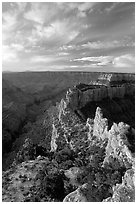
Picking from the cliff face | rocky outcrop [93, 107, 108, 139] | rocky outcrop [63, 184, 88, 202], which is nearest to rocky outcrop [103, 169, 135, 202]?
the cliff face

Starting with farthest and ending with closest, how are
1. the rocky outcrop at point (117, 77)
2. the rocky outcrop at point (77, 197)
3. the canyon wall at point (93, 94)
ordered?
the rocky outcrop at point (117, 77), the canyon wall at point (93, 94), the rocky outcrop at point (77, 197)

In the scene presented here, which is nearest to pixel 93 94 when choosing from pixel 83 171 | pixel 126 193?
pixel 83 171

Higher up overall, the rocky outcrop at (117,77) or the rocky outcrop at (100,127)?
the rocky outcrop at (117,77)

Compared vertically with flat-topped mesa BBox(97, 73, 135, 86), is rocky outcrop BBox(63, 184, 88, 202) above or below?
below

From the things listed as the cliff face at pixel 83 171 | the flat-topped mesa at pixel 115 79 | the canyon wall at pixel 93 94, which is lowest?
the cliff face at pixel 83 171

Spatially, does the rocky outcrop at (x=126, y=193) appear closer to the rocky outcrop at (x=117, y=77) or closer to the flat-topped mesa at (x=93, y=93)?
the flat-topped mesa at (x=93, y=93)

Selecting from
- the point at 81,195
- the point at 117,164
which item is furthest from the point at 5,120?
the point at 81,195

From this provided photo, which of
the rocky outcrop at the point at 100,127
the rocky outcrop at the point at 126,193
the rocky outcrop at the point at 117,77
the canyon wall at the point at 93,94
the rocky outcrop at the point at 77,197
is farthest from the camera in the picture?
the rocky outcrop at the point at 117,77

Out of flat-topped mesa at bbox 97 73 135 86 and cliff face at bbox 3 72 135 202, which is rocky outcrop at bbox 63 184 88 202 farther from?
flat-topped mesa at bbox 97 73 135 86

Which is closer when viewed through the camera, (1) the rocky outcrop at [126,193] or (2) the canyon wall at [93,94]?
(1) the rocky outcrop at [126,193]

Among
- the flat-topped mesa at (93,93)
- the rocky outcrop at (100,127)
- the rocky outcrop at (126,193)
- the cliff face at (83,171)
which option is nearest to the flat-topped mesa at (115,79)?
the flat-topped mesa at (93,93)

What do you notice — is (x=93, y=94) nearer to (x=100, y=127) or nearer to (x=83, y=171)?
(x=100, y=127)
